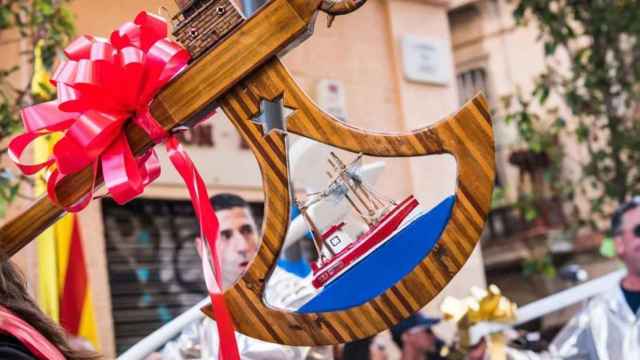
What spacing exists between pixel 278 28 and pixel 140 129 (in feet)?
1.03

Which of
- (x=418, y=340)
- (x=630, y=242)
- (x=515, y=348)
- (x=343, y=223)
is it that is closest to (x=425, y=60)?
(x=418, y=340)

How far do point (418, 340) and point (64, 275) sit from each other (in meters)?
2.01

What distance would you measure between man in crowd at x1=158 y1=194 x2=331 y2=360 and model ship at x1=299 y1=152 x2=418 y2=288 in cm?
151

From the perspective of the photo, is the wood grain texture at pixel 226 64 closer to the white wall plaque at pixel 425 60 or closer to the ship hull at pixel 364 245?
the ship hull at pixel 364 245

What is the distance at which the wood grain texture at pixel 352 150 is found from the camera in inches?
70.9

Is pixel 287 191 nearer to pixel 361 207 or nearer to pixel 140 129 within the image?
pixel 361 207

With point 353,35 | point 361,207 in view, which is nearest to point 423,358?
point 353,35

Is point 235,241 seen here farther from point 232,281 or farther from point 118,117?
point 118,117

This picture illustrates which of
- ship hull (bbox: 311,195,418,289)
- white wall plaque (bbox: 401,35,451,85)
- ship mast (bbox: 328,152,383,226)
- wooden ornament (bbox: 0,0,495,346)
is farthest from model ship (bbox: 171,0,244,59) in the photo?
white wall plaque (bbox: 401,35,451,85)

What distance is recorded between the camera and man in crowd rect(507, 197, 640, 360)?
15.4 feet

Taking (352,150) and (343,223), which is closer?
(352,150)

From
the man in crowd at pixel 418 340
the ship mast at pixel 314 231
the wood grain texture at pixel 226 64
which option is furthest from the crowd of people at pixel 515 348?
the wood grain texture at pixel 226 64

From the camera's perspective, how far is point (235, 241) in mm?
4340

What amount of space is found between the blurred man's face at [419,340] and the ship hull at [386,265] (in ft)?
15.8
